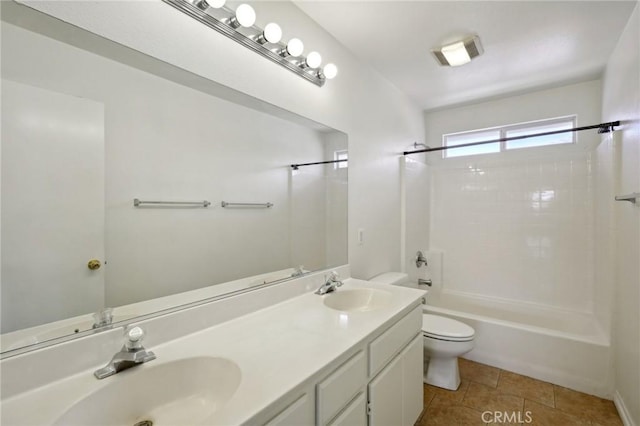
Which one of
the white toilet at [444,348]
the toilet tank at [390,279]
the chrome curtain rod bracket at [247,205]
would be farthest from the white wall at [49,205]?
the toilet tank at [390,279]

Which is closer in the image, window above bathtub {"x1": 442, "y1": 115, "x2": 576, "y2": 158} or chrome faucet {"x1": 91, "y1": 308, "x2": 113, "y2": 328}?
A: chrome faucet {"x1": 91, "y1": 308, "x2": 113, "y2": 328}

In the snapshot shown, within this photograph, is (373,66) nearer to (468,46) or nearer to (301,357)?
(468,46)

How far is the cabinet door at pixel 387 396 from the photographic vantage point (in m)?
1.19

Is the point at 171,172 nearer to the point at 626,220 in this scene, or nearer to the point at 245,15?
the point at 245,15

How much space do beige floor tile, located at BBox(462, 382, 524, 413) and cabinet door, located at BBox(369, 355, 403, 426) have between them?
884mm

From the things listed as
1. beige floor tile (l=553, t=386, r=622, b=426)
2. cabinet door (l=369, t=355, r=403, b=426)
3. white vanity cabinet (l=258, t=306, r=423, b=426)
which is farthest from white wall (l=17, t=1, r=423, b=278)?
beige floor tile (l=553, t=386, r=622, b=426)

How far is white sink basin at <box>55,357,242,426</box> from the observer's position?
746 mm

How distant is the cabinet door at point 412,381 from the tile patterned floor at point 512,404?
29 centimetres

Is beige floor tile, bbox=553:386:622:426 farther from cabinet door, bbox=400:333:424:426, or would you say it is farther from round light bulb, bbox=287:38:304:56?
round light bulb, bbox=287:38:304:56

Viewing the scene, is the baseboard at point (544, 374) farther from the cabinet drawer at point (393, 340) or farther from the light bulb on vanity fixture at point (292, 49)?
the light bulb on vanity fixture at point (292, 49)

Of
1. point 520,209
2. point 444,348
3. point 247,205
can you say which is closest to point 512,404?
point 444,348

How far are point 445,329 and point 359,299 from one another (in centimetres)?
89

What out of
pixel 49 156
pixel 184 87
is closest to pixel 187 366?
pixel 49 156

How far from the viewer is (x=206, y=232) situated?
4.08ft
